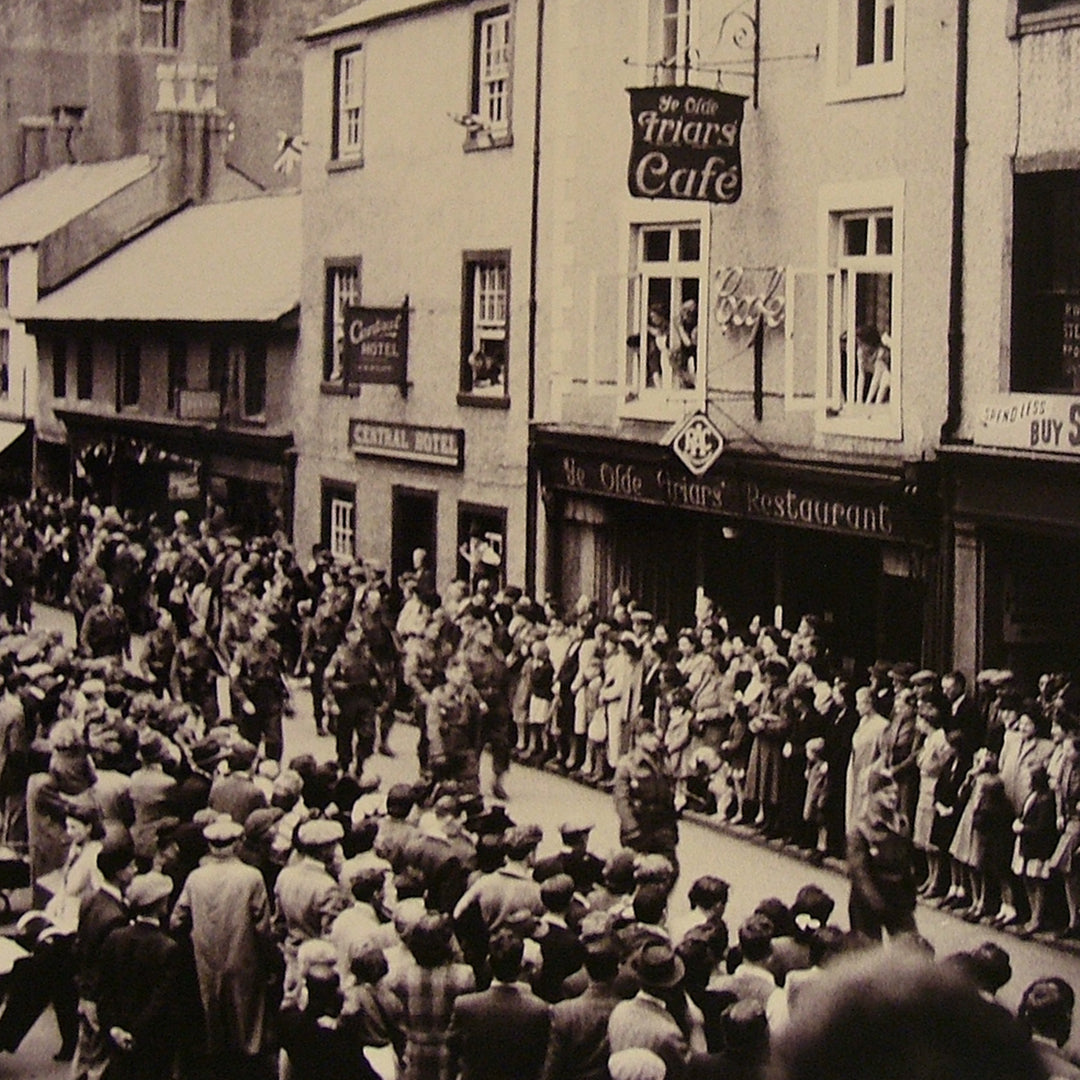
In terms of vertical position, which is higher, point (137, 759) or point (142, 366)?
point (142, 366)

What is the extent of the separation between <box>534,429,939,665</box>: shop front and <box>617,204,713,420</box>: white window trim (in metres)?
0.48

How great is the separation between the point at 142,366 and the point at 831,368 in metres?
19.4

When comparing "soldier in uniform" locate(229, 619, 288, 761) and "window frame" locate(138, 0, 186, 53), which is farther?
"window frame" locate(138, 0, 186, 53)

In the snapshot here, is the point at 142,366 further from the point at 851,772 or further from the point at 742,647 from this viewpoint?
the point at 851,772

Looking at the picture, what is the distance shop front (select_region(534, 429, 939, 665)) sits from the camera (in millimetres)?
18359

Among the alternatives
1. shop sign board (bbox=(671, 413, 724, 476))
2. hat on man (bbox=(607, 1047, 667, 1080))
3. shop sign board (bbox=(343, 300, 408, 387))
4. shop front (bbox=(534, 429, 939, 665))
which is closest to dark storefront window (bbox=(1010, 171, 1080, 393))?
shop front (bbox=(534, 429, 939, 665))

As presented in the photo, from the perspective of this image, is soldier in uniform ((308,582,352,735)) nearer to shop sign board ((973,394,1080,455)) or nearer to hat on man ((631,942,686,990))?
shop sign board ((973,394,1080,455))

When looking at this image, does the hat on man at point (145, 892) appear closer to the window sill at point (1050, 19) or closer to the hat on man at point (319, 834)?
the hat on man at point (319, 834)

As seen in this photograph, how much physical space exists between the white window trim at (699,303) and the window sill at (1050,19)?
5010mm

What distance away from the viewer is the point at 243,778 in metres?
13.0

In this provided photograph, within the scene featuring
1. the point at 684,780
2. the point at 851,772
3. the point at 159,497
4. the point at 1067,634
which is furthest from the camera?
the point at 159,497

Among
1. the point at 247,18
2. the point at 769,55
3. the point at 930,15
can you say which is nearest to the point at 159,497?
the point at 247,18

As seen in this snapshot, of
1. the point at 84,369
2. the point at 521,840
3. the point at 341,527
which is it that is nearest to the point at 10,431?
the point at 84,369

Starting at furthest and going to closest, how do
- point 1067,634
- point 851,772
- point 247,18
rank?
point 247,18
point 1067,634
point 851,772
